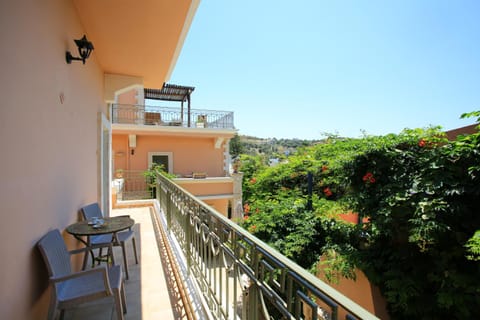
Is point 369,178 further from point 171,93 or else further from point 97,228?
point 171,93

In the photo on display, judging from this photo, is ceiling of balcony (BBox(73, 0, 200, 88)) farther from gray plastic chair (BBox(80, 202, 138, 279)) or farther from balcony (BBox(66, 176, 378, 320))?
gray plastic chair (BBox(80, 202, 138, 279))

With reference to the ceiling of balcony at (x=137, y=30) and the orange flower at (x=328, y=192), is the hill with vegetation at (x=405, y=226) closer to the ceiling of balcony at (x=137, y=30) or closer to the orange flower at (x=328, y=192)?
the orange flower at (x=328, y=192)

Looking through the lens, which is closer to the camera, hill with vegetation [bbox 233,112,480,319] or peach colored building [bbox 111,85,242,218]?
hill with vegetation [bbox 233,112,480,319]

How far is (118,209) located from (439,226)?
21.9ft

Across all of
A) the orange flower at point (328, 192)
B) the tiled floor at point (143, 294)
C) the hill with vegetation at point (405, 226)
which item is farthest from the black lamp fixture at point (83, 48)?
the orange flower at point (328, 192)

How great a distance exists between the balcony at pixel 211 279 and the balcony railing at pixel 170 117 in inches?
300

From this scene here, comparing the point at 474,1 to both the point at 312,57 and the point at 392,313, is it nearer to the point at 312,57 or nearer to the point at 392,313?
the point at 392,313

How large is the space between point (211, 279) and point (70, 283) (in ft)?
3.51

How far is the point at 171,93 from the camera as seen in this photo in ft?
40.5

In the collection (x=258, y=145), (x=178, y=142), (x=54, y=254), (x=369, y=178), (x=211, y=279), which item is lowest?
(x=211, y=279)

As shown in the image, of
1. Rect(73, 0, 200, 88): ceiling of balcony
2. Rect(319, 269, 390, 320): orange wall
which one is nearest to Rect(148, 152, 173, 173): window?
Rect(73, 0, 200, 88): ceiling of balcony

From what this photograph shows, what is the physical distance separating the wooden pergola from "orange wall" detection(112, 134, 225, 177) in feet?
5.42

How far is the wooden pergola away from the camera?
11438 millimetres

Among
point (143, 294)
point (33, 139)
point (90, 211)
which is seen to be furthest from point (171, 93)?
point (33, 139)
